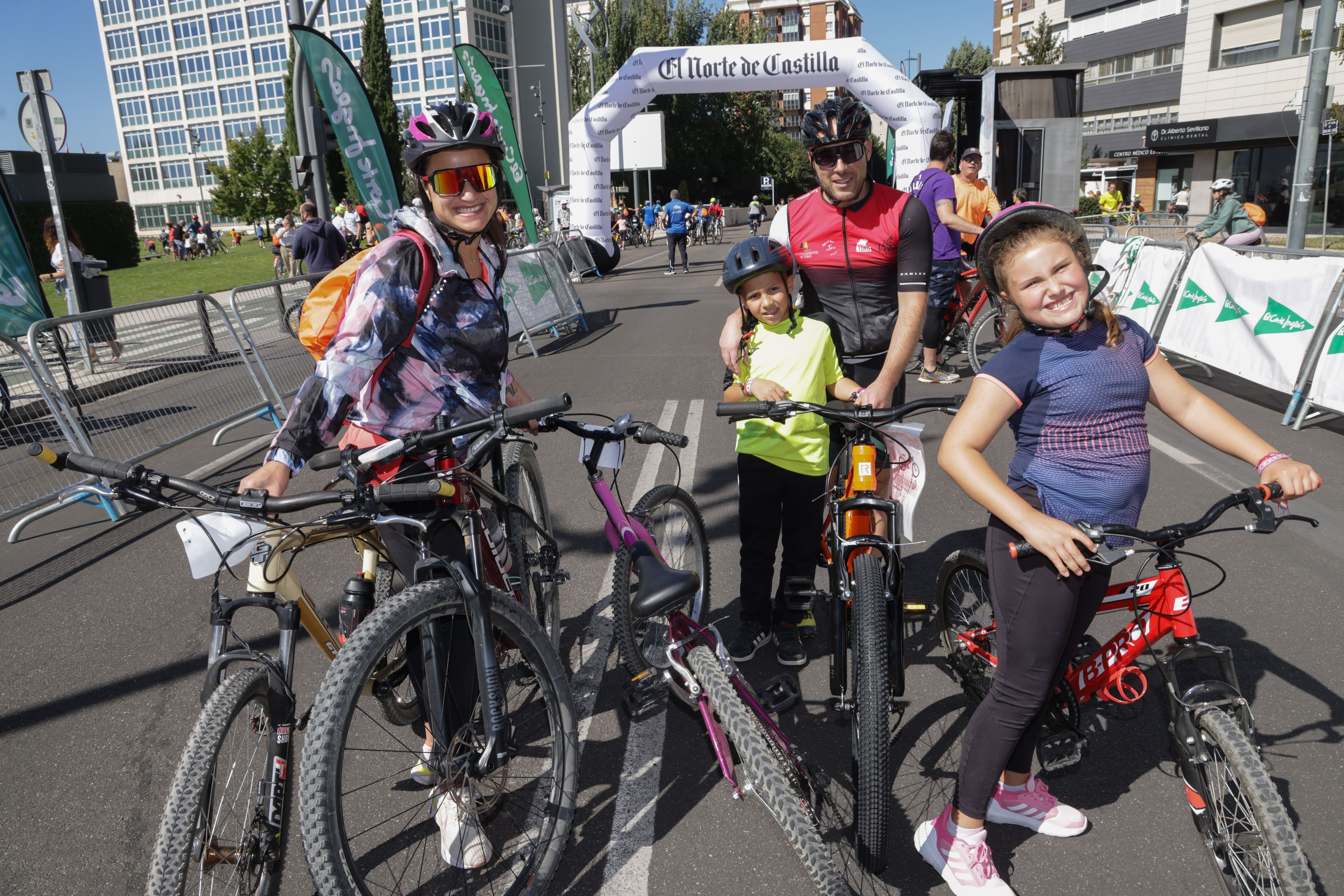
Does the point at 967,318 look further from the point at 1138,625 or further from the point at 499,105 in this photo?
the point at 499,105

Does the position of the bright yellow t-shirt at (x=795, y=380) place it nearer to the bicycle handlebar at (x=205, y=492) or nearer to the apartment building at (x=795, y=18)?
the bicycle handlebar at (x=205, y=492)

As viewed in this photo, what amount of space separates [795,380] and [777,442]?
26cm

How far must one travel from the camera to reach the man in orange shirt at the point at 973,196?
31.1ft

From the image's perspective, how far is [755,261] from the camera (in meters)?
3.11

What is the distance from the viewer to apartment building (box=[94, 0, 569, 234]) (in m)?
70.9

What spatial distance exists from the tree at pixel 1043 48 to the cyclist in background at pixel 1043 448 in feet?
157

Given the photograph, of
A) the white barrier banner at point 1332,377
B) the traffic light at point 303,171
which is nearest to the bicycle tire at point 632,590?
the white barrier banner at point 1332,377

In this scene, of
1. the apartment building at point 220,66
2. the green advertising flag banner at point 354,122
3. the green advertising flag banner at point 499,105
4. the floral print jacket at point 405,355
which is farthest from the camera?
the apartment building at point 220,66

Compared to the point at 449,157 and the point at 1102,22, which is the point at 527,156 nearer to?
the point at 1102,22

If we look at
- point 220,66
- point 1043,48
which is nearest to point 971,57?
point 1043,48

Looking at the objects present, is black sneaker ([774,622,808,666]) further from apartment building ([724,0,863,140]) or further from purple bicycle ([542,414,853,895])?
apartment building ([724,0,863,140])

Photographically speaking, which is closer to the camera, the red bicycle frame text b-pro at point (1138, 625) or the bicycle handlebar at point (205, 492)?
the bicycle handlebar at point (205, 492)

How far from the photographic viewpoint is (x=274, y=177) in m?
59.4

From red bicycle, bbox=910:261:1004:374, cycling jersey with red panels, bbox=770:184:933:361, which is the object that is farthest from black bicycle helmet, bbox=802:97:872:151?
red bicycle, bbox=910:261:1004:374
